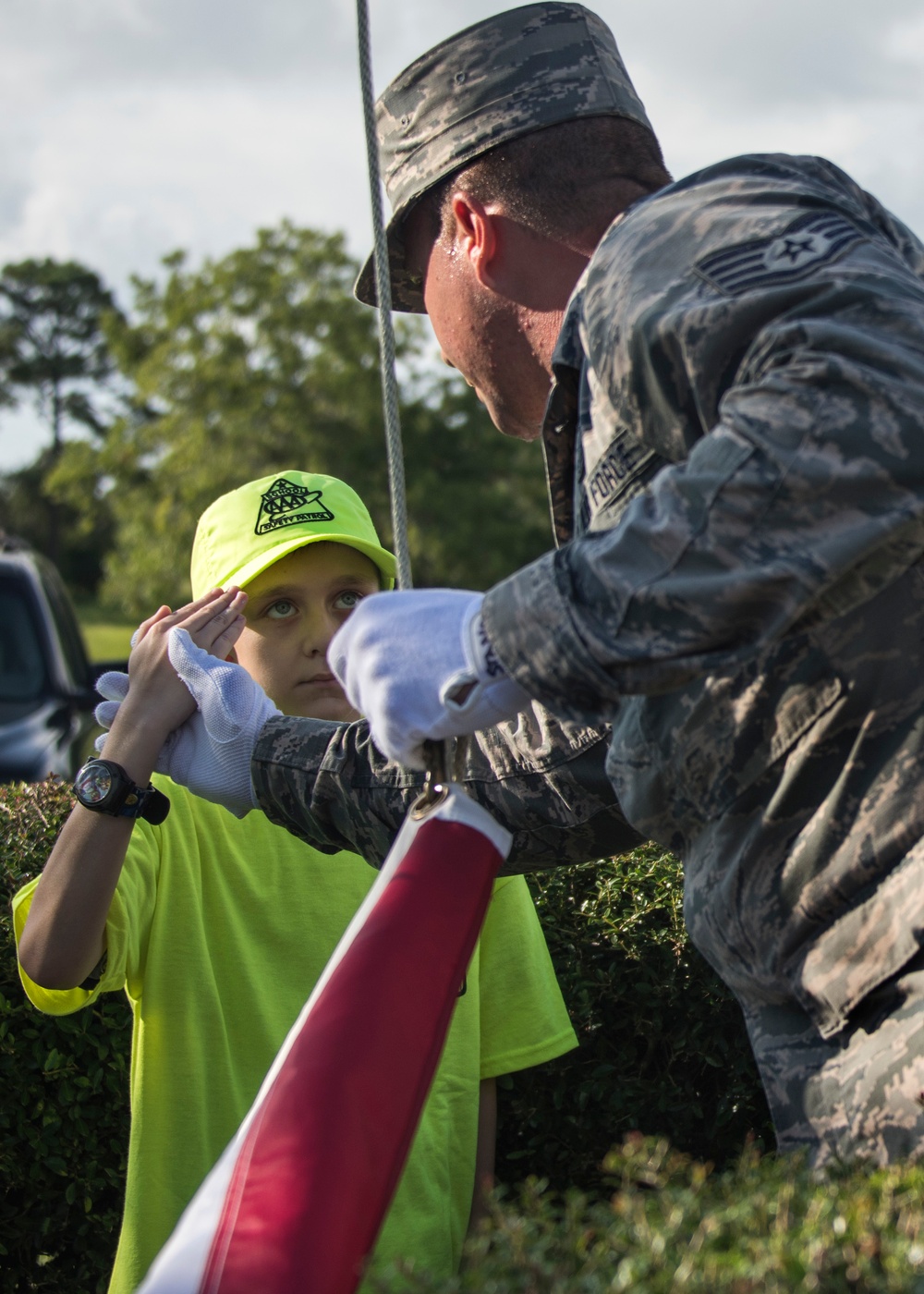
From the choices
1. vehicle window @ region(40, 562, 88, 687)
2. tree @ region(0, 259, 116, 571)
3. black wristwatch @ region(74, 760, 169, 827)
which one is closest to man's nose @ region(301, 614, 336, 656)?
black wristwatch @ region(74, 760, 169, 827)

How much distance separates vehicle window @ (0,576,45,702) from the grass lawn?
28.6 m

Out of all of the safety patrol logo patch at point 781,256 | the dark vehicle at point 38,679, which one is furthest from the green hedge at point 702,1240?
the dark vehicle at point 38,679

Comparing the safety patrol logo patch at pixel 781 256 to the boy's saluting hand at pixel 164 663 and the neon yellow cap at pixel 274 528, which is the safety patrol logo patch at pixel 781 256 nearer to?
the boy's saluting hand at pixel 164 663

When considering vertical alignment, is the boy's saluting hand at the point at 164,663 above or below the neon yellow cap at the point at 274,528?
below

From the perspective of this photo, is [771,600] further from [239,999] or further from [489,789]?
[239,999]

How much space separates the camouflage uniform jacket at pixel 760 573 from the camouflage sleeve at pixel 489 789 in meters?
0.45

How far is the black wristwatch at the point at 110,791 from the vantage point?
2.39 metres

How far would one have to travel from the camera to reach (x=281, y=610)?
2979 millimetres

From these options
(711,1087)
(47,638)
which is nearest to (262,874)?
(711,1087)

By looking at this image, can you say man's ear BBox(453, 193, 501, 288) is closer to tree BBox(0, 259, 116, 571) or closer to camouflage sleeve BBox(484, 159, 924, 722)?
camouflage sleeve BBox(484, 159, 924, 722)

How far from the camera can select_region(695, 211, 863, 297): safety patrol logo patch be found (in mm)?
1648

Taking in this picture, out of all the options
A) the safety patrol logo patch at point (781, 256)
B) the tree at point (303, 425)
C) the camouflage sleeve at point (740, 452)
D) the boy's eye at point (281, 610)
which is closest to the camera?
the camouflage sleeve at point (740, 452)

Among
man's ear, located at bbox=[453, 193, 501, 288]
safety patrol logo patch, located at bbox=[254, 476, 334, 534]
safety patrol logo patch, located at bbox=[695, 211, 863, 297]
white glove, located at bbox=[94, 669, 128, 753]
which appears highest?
man's ear, located at bbox=[453, 193, 501, 288]

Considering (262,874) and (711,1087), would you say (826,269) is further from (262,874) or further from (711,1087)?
(711,1087)
